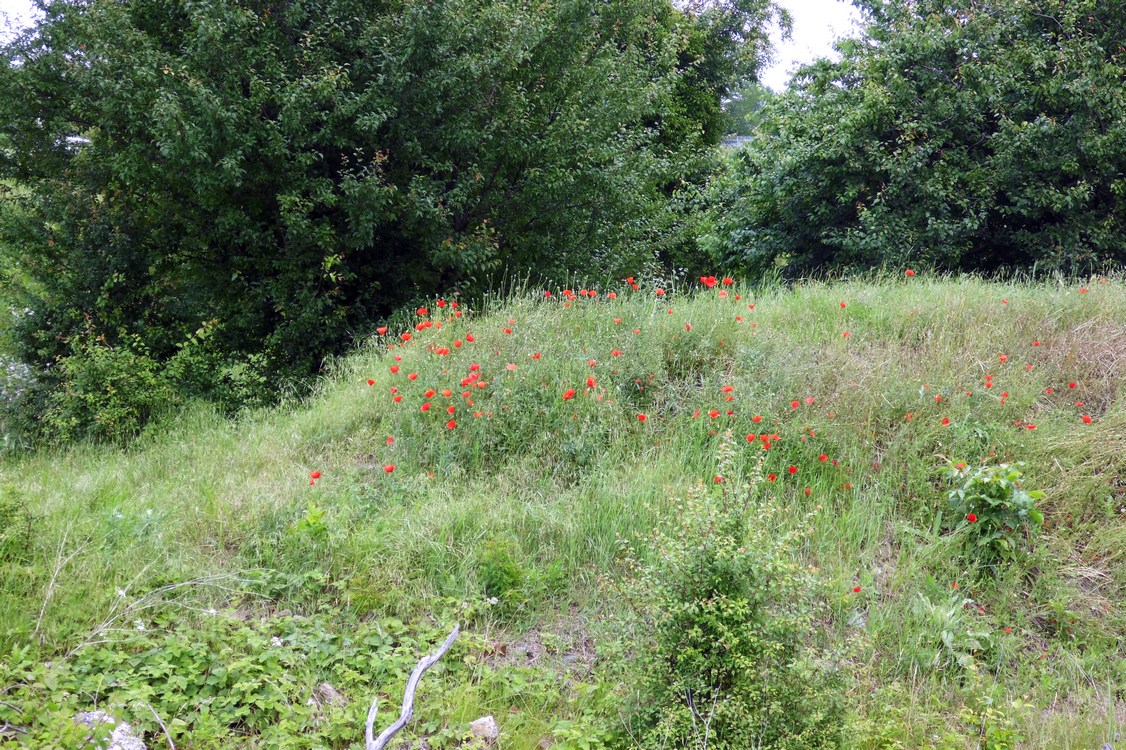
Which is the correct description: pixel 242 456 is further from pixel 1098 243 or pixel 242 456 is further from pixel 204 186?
pixel 1098 243

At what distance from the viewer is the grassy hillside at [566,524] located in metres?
3.26

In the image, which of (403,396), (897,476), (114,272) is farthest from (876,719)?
(114,272)

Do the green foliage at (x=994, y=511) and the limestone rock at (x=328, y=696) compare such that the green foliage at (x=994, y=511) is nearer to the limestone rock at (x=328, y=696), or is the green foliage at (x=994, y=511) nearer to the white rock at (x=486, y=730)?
the white rock at (x=486, y=730)

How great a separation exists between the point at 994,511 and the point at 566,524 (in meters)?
2.34

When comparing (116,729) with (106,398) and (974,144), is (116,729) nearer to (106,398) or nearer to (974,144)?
(106,398)

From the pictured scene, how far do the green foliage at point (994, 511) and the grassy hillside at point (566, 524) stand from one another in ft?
0.29

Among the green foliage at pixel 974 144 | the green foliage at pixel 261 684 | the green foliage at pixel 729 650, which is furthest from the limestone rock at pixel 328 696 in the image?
the green foliage at pixel 974 144

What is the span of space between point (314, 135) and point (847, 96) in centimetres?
722

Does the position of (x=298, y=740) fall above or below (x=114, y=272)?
below

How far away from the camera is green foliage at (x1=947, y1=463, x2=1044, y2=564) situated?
169 inches

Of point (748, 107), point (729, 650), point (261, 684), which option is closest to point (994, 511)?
point (729, 650)

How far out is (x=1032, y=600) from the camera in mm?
4141

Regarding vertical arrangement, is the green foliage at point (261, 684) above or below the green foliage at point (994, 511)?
below

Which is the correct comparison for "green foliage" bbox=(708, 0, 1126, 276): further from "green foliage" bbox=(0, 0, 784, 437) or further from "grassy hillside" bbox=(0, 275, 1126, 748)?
"grassy hillside" bbox=(0, 275, 1126, 748)
